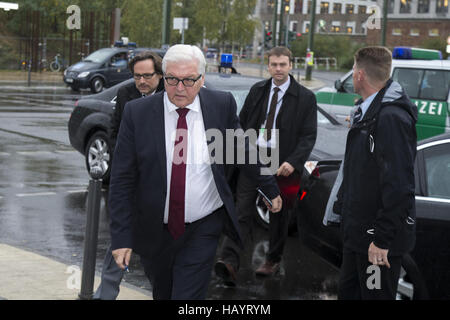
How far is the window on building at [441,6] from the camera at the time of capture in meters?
90.6

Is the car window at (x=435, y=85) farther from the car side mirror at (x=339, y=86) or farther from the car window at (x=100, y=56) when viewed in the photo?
the car window at (x=100, y=56)

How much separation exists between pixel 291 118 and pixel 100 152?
185 inches

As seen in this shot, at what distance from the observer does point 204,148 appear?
4406 mm

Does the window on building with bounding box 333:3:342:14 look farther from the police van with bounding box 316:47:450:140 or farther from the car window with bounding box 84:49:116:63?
the police van with bounding box 316:47:450:140

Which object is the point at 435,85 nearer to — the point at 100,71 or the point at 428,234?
the point at 428,234

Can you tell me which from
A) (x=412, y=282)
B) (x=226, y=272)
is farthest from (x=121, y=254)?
(x=226, y=272)

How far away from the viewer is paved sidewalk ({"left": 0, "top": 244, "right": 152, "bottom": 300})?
239 inches

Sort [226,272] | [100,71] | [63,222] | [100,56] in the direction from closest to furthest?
[226,272]
[63,222]
[100,71]
[100,56]

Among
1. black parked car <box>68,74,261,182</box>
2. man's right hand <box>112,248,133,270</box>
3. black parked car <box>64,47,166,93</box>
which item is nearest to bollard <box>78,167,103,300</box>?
man's right hand <box>112,248,133,270</box>

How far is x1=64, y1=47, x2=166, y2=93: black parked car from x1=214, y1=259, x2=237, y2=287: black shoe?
2488 cm

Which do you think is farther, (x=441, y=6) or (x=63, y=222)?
(x=441, y=6)

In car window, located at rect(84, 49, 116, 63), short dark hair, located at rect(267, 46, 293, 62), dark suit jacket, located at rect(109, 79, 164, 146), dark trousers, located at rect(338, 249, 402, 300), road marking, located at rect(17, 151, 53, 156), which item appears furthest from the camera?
car window, located at rect(84, 49, 116, 63)

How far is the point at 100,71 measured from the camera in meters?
31.4
